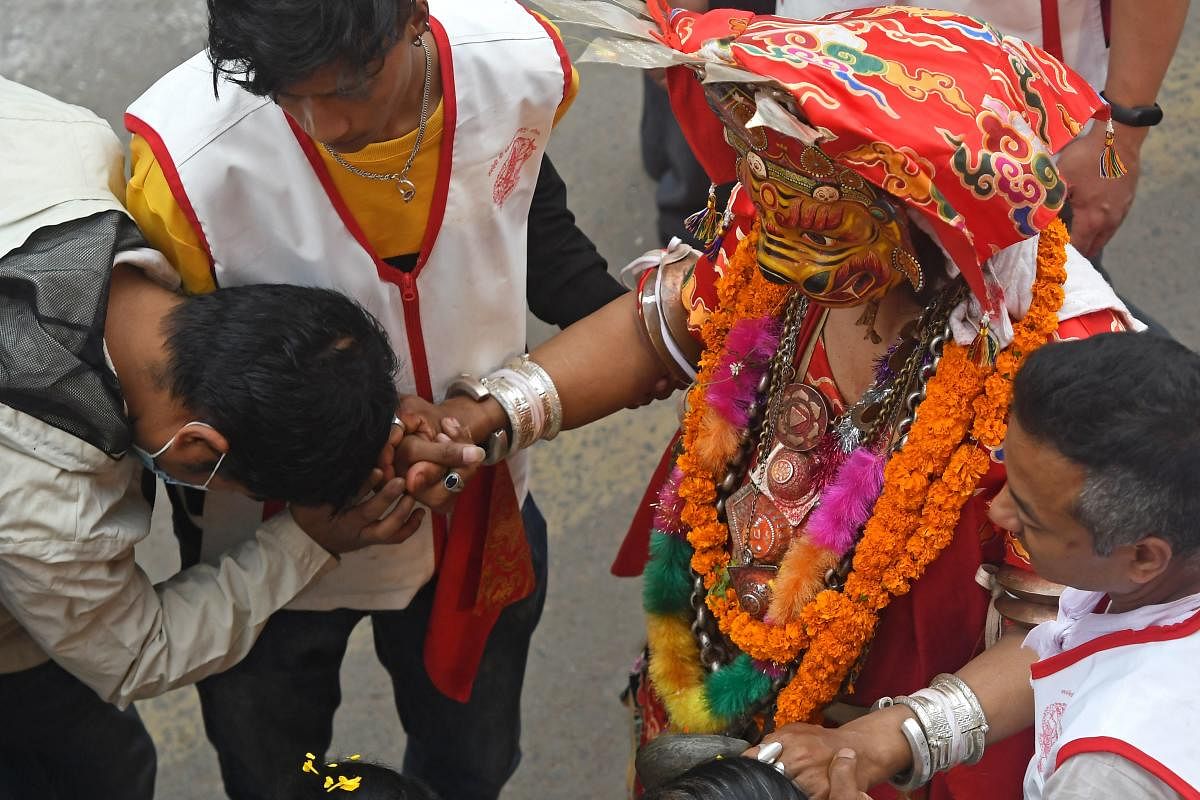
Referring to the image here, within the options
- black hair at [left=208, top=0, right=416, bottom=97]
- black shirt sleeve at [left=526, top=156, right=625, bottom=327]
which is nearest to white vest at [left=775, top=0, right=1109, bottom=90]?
black shirt sleeve at [left=526, top=156, right=625, bottom=327]

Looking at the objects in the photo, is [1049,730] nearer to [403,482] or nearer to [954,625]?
[954,625]

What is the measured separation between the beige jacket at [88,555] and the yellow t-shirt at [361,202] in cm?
6

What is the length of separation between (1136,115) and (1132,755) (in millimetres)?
1764

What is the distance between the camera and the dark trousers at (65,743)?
2352 mm

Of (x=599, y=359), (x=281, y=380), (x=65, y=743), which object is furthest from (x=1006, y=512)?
(x=65, y=743)

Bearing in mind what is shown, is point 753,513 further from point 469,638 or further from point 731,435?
point 469,638

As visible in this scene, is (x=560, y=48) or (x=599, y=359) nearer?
(x=560, y=48)

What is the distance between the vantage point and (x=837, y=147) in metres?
1.71

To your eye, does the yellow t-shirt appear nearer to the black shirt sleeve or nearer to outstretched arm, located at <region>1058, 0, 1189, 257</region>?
the black shirt sleeve

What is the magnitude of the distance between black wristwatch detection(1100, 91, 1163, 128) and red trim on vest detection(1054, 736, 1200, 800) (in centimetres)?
173

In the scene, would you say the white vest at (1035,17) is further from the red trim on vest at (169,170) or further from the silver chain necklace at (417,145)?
the red trim on vest at (169,170)

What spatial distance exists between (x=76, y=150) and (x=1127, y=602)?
1.61 metres

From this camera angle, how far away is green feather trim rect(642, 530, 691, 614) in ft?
7.60

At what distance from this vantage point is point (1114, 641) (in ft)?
5.32
